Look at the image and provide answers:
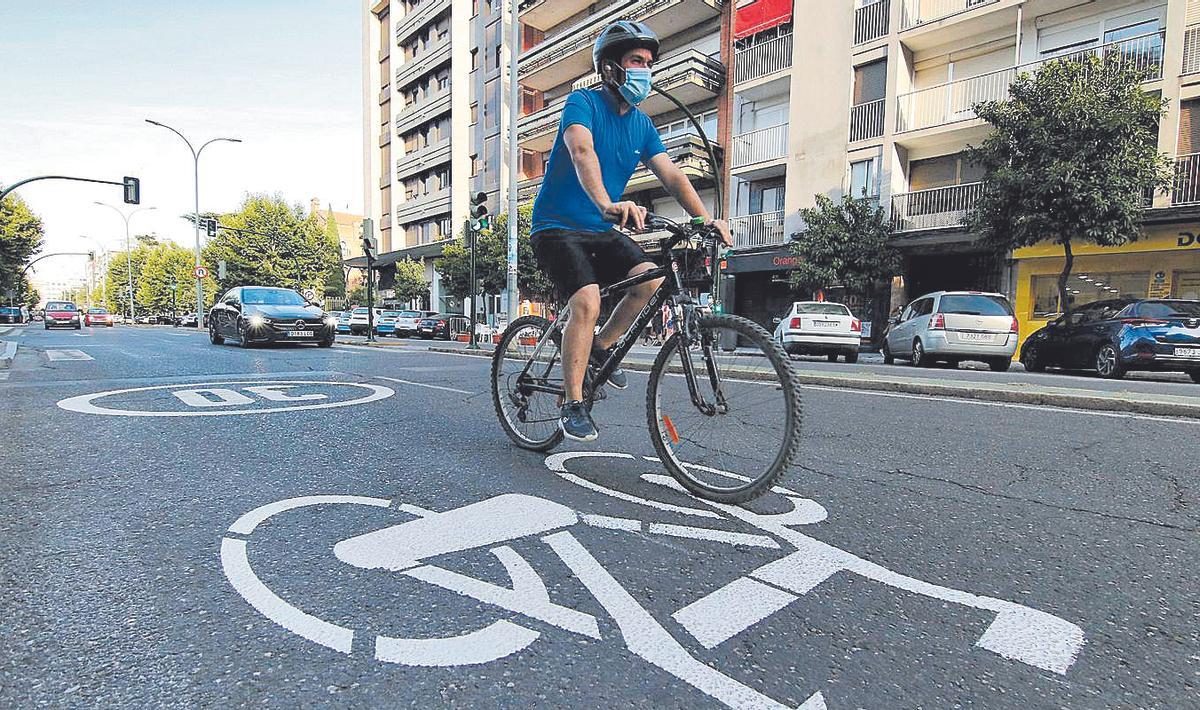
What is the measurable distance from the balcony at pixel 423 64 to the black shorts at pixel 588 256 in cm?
4195

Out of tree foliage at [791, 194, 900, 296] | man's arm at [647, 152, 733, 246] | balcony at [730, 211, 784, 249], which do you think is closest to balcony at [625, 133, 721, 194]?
balcony at [730, 211, 784, 249]

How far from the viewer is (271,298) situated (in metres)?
14.4

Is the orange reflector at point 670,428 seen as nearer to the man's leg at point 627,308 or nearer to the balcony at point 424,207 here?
the man's leg at point 627,308

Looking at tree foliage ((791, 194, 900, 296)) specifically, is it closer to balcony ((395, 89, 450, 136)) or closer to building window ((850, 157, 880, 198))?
building window ((850, 157, 880, 198))

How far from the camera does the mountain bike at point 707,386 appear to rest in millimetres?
2633

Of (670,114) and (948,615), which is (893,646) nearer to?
(948,615)

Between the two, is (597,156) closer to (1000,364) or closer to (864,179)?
(1000,364)

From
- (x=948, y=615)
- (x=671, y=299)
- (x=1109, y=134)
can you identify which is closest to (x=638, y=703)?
(x=948, y=615)

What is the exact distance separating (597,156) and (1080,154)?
15.4 metres

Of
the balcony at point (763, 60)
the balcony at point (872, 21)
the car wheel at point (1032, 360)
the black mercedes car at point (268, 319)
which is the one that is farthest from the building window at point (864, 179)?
the black mercedes car at point (268, 319)

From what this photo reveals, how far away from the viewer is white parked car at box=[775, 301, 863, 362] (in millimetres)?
14047

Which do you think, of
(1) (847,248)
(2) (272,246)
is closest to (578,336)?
(1) (847,248)

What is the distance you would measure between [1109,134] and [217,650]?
1798cm

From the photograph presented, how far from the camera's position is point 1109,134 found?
13.6 metres
